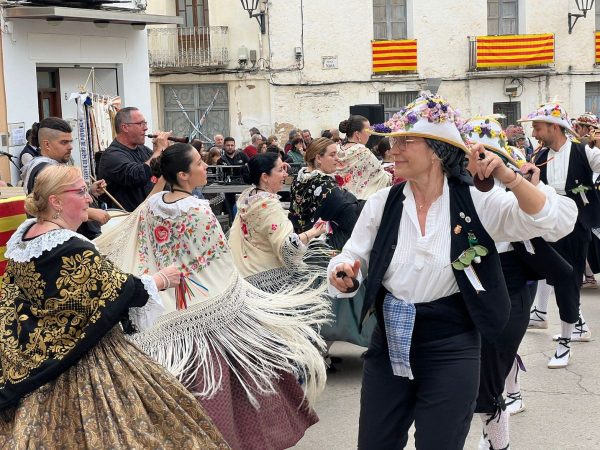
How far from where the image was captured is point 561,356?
23.0 feet

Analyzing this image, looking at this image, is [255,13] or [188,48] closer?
[255,13]

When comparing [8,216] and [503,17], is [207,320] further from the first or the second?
[503,17]

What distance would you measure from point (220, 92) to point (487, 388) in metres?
20.6

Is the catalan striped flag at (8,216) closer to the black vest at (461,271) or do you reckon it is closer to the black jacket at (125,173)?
the black vest at (461,271)

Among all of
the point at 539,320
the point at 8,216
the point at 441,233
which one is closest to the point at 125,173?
the point at 8,216

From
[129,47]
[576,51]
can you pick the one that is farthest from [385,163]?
[576,51]

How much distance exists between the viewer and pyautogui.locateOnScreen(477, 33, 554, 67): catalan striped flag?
24828 mm

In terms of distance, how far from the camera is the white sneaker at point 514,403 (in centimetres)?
585

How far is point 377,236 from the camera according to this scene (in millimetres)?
3811

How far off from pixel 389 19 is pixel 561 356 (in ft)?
62.8

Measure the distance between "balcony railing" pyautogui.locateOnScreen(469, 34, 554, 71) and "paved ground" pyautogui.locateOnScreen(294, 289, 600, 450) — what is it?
18.0 m

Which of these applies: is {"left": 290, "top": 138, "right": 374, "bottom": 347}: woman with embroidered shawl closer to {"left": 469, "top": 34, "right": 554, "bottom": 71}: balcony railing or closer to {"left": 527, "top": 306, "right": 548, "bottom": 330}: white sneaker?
{"left": 527, "top": 306, "right": 548, "bottom": 330}: white sneaker

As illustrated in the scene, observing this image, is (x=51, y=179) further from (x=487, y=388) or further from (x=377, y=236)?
(x=487, y=388)

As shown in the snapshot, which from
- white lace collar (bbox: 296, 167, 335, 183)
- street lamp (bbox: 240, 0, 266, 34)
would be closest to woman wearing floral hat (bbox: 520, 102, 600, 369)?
white lace collar (bbox: 296, 167, 335, 183)
